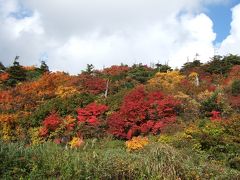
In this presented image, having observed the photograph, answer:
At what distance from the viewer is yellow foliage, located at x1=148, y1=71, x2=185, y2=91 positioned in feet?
123

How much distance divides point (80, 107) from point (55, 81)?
9.32m

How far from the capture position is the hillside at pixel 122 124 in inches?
435

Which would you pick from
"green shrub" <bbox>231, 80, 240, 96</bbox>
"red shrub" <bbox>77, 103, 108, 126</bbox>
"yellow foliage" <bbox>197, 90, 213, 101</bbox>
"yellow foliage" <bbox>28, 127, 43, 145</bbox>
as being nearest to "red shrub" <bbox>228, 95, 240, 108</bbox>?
"yellow foliage" <bbox>197, 90, 213, 101</bbox>

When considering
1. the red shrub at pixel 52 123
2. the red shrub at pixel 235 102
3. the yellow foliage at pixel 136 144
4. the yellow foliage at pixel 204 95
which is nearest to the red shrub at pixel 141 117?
the yellow foliage at pixel 136 144

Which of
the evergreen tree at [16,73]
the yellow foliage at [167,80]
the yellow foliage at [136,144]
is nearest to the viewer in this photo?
the yellow foliage at [136,144]

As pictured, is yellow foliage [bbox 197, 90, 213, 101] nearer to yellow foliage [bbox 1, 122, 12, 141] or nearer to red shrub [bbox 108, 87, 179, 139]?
red shrub [bbox 108, 87, 179, 139]

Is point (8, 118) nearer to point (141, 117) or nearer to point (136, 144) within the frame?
point (141, 117)

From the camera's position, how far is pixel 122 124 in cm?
2822

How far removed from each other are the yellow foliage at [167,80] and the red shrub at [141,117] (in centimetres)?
681

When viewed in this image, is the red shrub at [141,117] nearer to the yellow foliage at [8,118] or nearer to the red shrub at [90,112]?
the red shrub at [90,112]

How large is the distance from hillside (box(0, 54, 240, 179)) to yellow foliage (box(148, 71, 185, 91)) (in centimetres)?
12

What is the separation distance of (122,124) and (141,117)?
4.57 ft

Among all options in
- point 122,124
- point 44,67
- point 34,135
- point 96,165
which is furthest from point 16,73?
point 96,165

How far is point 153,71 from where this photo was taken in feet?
157
